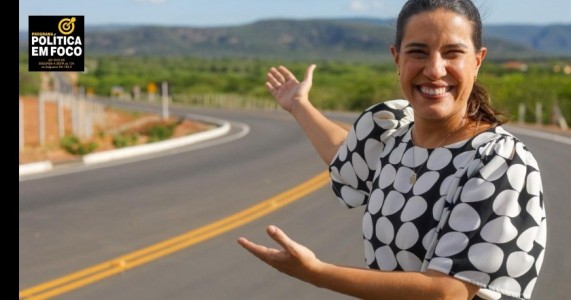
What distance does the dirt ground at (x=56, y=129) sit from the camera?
82.1 ft

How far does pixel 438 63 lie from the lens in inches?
114

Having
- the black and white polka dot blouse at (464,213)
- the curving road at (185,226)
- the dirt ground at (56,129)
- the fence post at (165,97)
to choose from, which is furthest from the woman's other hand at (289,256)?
the fence post at (165,97)

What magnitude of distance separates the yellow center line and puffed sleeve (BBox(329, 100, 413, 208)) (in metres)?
5.64

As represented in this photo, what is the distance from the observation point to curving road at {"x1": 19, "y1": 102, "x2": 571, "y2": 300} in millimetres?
9047

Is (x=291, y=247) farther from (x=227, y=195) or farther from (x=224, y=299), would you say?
(x=227, y=195)

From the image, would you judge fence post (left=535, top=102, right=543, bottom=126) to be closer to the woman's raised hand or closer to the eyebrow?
the woman's raised hand

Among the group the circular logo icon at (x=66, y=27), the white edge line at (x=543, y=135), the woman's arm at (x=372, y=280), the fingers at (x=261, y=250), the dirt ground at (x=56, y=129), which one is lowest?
the dirt ground at (x=56, y=129)

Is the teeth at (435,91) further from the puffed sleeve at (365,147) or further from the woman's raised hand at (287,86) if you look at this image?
the woman's raised hand at (287,86)

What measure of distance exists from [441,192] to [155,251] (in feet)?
26.6

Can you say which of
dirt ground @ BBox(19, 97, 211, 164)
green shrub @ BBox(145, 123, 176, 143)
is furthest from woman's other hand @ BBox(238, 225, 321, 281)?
green shrub @ BBox(145, 123, 176, 143)

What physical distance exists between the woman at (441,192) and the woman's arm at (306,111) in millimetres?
374

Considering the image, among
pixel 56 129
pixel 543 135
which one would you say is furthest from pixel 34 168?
pixel 56 129

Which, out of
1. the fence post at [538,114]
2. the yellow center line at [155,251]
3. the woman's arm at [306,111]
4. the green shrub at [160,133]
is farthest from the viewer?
the fence post at [538,114]
